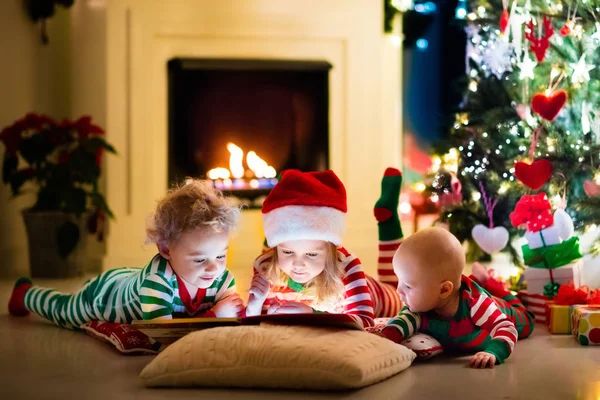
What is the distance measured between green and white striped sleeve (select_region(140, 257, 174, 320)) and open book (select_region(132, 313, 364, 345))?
2.6 inches

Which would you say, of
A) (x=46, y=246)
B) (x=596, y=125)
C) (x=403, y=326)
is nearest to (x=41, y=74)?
(x=46, y=246)

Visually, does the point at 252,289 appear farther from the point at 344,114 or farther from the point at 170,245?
the point at 344,114

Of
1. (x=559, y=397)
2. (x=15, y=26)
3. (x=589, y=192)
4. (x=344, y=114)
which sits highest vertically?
(x=15, y=26)

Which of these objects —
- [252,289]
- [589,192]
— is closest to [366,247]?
[589,192]

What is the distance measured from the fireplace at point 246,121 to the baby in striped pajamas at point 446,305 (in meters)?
2.22

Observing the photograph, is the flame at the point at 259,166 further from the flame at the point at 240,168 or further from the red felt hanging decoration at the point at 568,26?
the red felt hanging decoration at the point at 568,26

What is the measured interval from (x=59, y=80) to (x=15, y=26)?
1.39 feet

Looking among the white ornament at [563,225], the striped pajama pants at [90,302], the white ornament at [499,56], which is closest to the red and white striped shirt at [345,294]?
the striped pajama pants at [90,302]

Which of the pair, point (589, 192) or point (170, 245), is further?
point (589, 192)

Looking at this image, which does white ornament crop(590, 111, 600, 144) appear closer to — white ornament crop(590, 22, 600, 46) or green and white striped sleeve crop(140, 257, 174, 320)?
white ornament crop(590, 22, 600, 46)

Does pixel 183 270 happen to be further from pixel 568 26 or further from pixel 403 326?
pixel 568 26

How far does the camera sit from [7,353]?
2.09 m

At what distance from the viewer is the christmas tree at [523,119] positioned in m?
2.77

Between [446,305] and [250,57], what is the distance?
8.14 ft
